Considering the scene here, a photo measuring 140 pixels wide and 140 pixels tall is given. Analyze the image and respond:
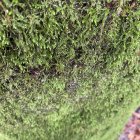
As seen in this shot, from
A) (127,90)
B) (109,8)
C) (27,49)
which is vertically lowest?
(127,90)

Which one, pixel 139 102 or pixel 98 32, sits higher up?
pixel 98 32

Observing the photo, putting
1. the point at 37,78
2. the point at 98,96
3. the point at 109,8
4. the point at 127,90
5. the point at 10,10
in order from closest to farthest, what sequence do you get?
the point at 10,10
the point at 109,8
the point at 37,78
the point at 98,96
the point at 127,90

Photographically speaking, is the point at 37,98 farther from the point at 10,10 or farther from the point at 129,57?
the point at 10,10

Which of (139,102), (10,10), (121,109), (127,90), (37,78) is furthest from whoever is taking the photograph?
(139,102)

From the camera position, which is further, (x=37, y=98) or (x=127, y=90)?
(x=127, y=90)

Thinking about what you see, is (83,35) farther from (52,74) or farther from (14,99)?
(14,99)

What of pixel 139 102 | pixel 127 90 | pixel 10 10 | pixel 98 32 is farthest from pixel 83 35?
pixel 139 102
